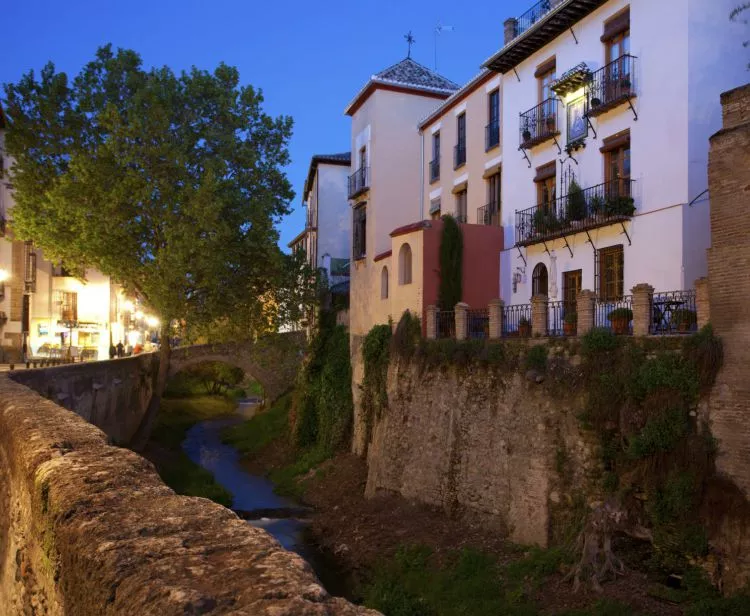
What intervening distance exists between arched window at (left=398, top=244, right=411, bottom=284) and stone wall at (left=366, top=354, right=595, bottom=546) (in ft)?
10.0

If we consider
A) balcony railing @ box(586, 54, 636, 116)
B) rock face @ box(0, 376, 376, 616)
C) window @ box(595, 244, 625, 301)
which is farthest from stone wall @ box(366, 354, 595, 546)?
rock face @ box(0, 376, 376, 616)

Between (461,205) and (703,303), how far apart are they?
1361 cm

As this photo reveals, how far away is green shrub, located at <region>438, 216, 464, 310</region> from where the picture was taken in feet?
68.9

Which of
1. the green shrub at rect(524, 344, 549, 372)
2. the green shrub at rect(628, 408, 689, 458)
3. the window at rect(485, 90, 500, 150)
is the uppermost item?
the window at rect(485, 90, 500, 150)

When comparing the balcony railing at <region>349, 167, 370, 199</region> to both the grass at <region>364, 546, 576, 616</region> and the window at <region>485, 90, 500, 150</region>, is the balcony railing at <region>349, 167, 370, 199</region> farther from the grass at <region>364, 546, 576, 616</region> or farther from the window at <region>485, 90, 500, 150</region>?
the grass at <region>364, 546, 576, 616</region>

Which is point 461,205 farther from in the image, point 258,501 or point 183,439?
point 183,439

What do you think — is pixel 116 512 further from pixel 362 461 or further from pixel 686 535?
pixel 362 461

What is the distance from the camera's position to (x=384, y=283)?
81.5 feet

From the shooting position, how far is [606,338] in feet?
44.2

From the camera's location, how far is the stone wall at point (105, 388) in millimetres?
16938

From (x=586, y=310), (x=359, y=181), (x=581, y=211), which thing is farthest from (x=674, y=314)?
(x=359, y=181)

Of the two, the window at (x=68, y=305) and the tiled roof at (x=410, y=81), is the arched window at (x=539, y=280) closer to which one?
the tiled roof at (x=410, y=81)

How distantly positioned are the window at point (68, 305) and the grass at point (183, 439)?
7190 mm

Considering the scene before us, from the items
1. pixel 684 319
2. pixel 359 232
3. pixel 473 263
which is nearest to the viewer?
pixel 684 319
